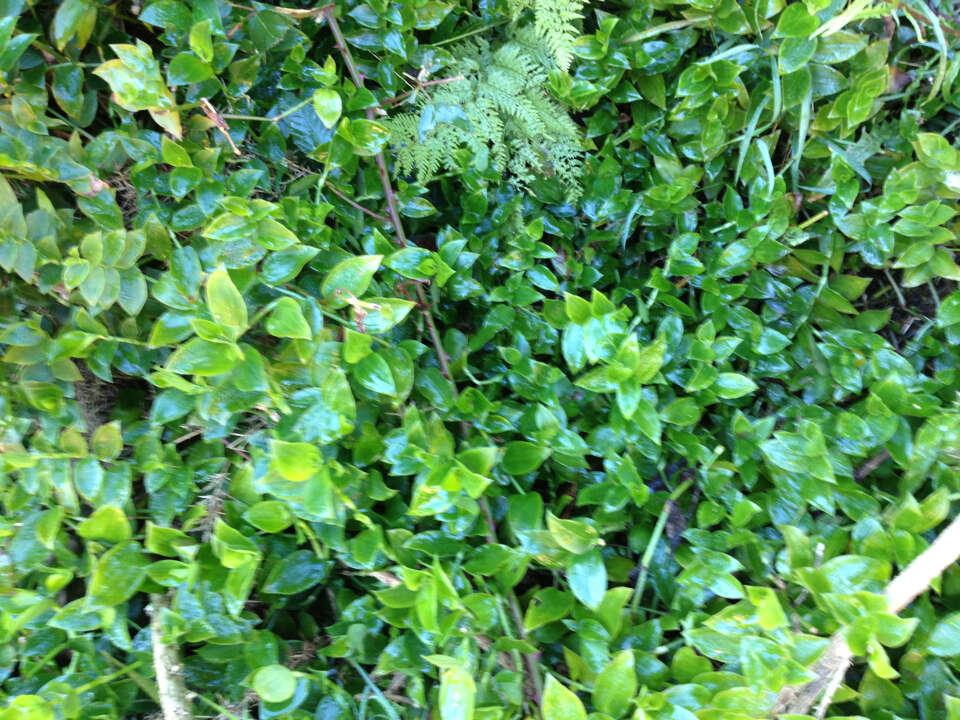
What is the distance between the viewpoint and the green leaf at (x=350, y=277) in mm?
1048

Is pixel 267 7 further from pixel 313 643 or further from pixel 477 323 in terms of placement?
pixel 313 643

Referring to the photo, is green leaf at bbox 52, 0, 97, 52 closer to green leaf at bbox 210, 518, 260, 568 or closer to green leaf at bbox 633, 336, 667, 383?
green leaf at bbox 210, 518, 260, 568

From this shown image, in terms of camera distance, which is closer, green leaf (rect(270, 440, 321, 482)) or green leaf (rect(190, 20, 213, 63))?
green leaf (rect(270, 440, 321, 482))

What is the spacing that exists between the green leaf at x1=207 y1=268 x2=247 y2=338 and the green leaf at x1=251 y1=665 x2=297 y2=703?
1.70ft

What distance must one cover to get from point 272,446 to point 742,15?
4.03ft

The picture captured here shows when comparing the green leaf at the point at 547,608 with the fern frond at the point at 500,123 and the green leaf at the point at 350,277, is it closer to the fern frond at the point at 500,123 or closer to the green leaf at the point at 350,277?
the green leaf at the point at 350,277

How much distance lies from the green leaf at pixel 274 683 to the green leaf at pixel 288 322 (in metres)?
0.51

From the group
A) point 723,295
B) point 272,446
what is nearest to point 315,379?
point 272,446

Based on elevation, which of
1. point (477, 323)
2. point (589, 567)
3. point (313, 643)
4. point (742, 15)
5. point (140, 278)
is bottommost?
point (313, 643)

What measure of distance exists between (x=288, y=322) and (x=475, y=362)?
19.6 inches

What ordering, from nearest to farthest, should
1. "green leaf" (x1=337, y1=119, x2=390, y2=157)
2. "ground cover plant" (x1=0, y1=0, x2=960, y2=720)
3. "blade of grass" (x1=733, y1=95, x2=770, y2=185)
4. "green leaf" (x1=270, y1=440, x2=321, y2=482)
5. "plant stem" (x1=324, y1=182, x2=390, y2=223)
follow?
"green leaf" (x1=270, y1=440, x2=321, y2=482) → "ground cover plant" (x1=0, y1=0, x2=960, y2=720) → "green leaf" (x1=337, y1=119, x2=390, y2=157) → "plant stem" (x1=324, y1=182, x2=390, y2=223) → "blade of grass" (x1=733, y1=95, x2=770, y2=185)

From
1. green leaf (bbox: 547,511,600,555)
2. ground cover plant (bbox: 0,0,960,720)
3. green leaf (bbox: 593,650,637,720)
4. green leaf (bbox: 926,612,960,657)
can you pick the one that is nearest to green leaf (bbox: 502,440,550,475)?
ground cover plant (bbox: 0,0,960,720)

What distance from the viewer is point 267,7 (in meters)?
1.18

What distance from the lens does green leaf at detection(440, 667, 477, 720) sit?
932 millimetres
